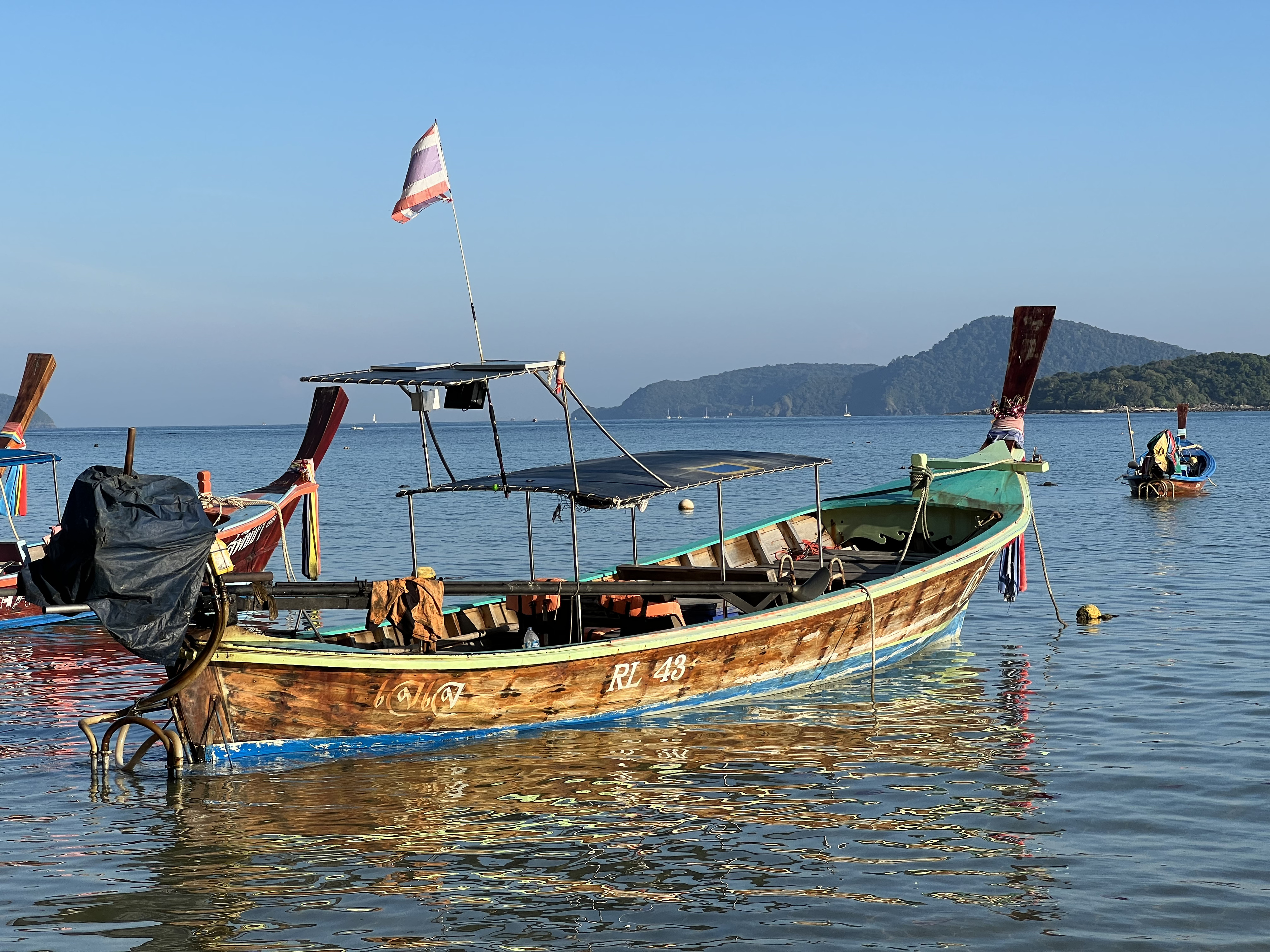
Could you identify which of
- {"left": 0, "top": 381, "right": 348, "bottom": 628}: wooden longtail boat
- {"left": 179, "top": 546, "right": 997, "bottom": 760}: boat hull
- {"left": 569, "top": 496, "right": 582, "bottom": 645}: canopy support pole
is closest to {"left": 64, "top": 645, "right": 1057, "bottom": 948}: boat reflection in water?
{"left": 179, "top": 546, "right": 997, "bottom": 760}: boat hull

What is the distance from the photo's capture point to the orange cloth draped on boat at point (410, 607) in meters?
11.5

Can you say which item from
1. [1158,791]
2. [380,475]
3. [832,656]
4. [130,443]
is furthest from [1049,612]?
[380,475]

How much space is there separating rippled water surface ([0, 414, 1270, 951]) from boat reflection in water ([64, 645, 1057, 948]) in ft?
0.10

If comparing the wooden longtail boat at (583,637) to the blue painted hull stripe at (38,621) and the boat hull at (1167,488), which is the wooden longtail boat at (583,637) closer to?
the blue painted hull stripe at (38,621)

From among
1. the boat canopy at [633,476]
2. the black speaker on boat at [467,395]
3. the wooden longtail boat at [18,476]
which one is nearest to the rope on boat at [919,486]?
the boat canopy at [633,476]

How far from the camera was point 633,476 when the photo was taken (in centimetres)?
1280

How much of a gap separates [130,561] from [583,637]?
190 inches

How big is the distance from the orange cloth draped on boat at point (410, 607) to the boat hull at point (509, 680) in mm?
836

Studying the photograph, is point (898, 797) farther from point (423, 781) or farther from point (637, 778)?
point (423, 781)

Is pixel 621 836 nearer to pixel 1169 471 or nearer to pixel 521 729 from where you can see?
pixel 521 729

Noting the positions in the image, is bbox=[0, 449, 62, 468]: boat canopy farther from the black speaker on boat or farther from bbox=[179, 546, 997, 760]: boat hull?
bbox=[179, 546, 997, 760]: boat hull

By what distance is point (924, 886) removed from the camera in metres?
8.00

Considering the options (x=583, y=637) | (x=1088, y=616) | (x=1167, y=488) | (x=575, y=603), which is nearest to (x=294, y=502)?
(x=583, y=637)

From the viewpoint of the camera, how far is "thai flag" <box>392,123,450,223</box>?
12.4 metres
